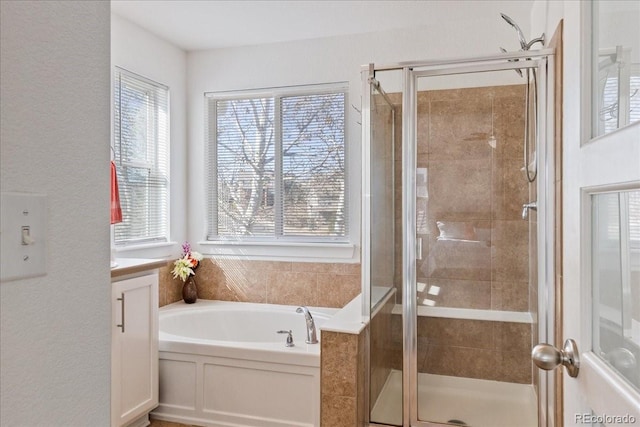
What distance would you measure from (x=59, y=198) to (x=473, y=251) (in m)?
2.27

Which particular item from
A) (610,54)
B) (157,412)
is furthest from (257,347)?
(610,54)

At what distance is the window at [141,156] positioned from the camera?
3.22 meters

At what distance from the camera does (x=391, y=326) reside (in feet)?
8.09

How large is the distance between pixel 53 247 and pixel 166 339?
2323mm

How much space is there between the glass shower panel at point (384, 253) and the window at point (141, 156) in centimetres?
190

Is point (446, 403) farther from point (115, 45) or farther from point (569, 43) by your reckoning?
point (115, 45)

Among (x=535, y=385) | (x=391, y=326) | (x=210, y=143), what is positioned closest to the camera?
(x=535, y=385)

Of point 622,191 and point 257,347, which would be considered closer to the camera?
point 622,191

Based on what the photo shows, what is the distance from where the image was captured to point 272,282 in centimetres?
371

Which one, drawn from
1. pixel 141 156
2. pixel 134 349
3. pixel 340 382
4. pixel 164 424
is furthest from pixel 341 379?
pixel 141 156

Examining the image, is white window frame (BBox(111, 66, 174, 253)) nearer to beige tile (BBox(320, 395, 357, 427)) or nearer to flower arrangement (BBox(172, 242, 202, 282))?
flower arrangement (BBox(172, 242, 202, 282))

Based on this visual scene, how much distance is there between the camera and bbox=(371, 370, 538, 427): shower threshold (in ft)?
7.69

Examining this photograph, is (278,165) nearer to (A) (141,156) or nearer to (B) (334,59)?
(B) (334,59)

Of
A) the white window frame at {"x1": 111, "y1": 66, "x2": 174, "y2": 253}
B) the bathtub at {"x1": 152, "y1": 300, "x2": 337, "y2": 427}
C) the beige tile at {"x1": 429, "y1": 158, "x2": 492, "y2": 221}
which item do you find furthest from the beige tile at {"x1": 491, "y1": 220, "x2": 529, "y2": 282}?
the white window frame at {"x1": 111, "y1": 66, "x2": 174, "y2": 253}
